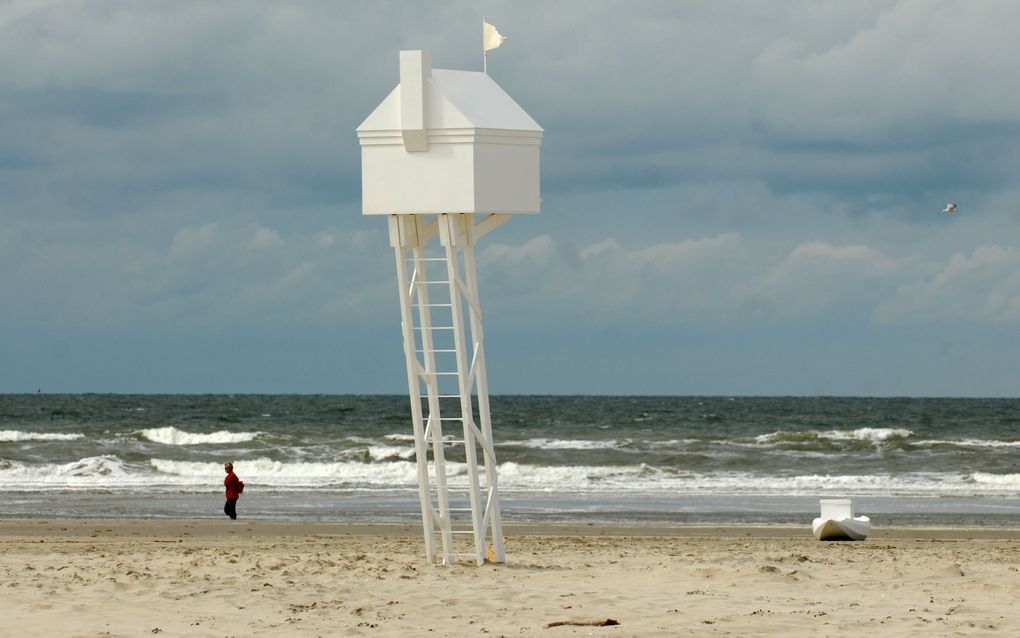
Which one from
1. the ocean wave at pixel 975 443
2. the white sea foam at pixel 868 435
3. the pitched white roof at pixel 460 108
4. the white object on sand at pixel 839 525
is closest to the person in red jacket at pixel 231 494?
the white object on sand at pixel 839 525

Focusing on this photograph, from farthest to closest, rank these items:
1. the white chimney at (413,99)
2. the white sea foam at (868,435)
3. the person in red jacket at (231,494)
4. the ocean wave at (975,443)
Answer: the white sea foam at (868,435), the ocean wave at (975,443), the person in red jacket at (231,494), the white chimney at (413,99)

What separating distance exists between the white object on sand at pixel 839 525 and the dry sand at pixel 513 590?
2.79 feet

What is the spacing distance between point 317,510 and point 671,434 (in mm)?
30144

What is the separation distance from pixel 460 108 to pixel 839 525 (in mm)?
8609

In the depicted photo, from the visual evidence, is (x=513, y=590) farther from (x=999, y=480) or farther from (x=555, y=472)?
(x=555, y=472)

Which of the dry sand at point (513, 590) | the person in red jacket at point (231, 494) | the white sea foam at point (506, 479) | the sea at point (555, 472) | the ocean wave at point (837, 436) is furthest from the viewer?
the ocean wave at point (837, 436)

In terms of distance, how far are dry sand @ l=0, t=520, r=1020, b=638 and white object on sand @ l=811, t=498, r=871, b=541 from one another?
2.79 feet

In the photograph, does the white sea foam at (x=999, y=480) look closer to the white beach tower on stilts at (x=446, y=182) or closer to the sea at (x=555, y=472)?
the sea at (x=555, y=472)

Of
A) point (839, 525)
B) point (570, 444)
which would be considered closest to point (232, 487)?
point (839, 525)

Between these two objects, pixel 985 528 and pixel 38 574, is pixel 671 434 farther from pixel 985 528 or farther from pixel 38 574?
pixel 38 574

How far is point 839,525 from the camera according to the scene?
53.8 ft

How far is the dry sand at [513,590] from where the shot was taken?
9.12 meters

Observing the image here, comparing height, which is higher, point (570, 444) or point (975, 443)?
point (570, 444)

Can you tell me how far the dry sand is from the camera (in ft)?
29.9
